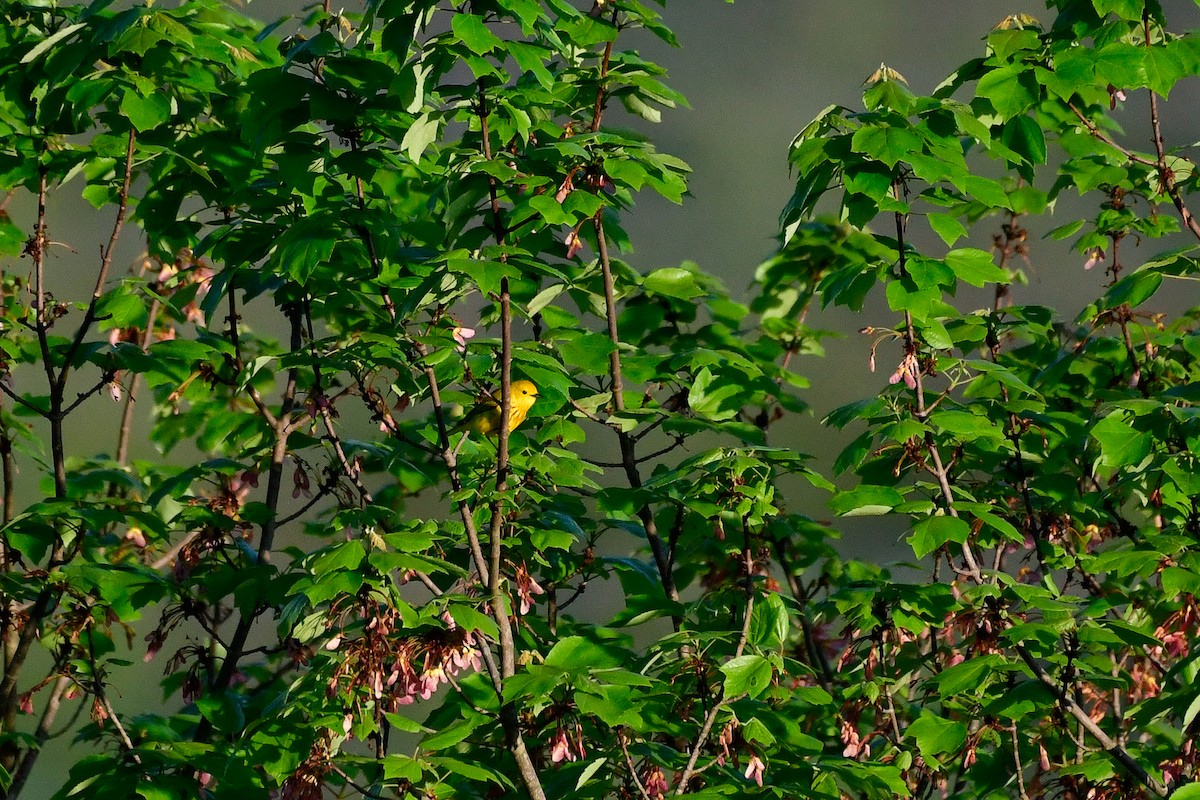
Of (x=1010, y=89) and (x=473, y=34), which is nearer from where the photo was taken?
(x=473, y=34)

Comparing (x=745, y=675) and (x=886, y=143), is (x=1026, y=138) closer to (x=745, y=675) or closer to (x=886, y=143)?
(x=886, y=143)

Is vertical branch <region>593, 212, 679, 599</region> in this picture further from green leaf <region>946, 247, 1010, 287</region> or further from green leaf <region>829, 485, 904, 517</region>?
green leaf <region>946, 247, 1010, 287</region>

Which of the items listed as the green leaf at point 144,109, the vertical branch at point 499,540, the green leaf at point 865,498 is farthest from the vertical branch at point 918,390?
the green leaf at point 144,109

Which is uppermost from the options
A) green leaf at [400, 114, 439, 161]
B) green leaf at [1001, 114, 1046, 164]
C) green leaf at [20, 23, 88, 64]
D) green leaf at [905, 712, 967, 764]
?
green leaf at [20, 23, 88, 64]

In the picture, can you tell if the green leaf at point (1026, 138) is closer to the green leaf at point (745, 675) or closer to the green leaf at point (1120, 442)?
the green leaf at point (1120, 442)

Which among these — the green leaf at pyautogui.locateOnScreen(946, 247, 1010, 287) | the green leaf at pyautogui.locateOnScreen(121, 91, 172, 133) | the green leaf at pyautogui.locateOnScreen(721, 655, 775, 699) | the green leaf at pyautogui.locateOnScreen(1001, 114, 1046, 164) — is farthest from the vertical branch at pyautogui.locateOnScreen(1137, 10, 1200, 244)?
the green leaf at pyautogui.locateOnScreen(121, 91, 172, 133)

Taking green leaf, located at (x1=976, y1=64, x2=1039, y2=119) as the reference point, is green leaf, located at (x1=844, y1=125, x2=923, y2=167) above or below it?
below

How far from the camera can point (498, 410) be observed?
10.7ft

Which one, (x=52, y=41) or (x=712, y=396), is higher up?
(x=52, y=41)

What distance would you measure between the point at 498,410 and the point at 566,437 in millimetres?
203

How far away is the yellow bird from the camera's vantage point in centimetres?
318

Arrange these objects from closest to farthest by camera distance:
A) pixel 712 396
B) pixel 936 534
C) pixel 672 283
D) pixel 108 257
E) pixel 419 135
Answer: pixel 419 135, pixel 936 534, pixel 108 257, pixel 712 396, pixel 672 283

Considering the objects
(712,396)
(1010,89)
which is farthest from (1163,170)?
(712,396)

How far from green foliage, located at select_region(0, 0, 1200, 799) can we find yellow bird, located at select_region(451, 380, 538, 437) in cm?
4
